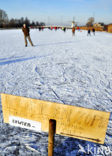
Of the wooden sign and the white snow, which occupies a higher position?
the wooden sign

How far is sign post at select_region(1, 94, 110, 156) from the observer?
3.59 feet

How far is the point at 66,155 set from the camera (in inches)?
66.2

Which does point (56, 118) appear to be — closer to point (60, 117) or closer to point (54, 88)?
point (60, 117)

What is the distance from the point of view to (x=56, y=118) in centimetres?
121

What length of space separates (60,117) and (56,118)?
48 millimetres

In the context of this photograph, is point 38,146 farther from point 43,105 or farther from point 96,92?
point 96,92

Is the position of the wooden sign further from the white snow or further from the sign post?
the white snow

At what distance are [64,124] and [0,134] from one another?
4.20 feet

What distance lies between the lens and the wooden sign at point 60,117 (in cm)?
109

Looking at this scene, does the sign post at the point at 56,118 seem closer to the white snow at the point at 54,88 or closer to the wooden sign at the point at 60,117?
the wooden sign at the point at 60,117

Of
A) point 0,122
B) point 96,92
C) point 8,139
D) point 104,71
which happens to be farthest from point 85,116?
point 104,71

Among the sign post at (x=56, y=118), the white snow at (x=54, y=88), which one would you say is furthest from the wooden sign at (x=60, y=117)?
the white snow at (x=54, y=88)

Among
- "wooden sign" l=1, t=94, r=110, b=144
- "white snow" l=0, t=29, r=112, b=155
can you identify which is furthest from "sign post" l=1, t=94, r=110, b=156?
"white snow" l=0, t=29, r=112, b=155

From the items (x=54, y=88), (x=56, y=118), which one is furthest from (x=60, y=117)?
(x=54, y=88)
